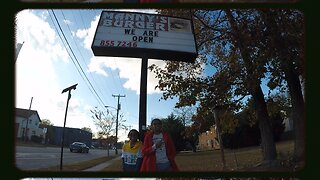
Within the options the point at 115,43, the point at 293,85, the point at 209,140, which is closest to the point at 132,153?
the point at 209,140

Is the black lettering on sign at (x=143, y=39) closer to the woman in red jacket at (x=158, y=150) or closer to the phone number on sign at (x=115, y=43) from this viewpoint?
the phone number on sign at (x=115, y=43)

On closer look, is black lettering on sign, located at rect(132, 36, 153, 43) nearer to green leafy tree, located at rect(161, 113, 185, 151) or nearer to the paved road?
green leafy tree, located at rect(161, 113, 185, 151)

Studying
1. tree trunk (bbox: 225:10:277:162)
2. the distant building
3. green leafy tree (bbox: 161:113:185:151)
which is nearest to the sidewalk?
green leafy tree (bbox: 161:113:185:151)

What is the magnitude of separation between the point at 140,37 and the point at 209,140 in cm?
53

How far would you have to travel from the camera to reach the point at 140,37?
1.32 m

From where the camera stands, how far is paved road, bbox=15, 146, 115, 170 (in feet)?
3.89

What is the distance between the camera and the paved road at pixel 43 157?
1.19 m

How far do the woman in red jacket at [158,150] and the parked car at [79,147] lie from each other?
0.86 feet

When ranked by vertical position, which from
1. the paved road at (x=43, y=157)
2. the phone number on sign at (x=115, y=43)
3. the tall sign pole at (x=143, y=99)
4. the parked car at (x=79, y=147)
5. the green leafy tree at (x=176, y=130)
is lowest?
the paved road at (x=43, y=157)

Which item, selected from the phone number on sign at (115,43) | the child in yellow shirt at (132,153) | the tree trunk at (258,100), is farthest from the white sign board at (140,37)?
the child in yellow shirt at (132,153)

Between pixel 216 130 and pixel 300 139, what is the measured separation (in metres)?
0.38

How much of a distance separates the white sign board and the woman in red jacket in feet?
0.94

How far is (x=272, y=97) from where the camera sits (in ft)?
4.64

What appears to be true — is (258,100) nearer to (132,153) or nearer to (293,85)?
(293,85)
